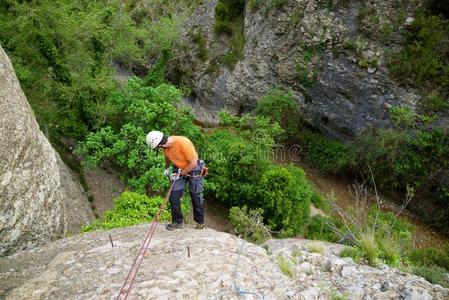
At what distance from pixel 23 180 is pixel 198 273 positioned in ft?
16.1

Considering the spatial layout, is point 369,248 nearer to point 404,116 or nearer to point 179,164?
point 179,164

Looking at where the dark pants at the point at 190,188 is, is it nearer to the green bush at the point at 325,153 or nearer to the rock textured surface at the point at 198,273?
the rock textured surface at the point at 198,273

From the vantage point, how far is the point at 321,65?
20.4 metres

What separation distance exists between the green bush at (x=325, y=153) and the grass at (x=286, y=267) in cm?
1287

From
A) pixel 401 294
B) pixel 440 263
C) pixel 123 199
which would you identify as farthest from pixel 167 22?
pixel 401 294

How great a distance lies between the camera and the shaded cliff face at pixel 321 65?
19.0 metres

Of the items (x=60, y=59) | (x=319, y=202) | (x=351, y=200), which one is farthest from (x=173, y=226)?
(x=351, y=200)

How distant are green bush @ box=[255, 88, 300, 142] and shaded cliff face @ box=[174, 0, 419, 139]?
0.84 metres

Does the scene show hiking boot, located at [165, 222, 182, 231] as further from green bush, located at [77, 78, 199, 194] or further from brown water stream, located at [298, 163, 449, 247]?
brown water stream, located at [298, 163, 449, 247]

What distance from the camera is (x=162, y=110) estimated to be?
15.6 m

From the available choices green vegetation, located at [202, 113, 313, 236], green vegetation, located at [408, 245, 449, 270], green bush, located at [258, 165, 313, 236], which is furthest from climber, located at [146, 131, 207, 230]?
green bush, located at [258, 165, 313, 236]

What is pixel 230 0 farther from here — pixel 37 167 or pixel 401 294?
pixel 401 294

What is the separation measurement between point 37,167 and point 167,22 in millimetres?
17051

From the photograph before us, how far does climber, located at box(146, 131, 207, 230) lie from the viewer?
729cm
